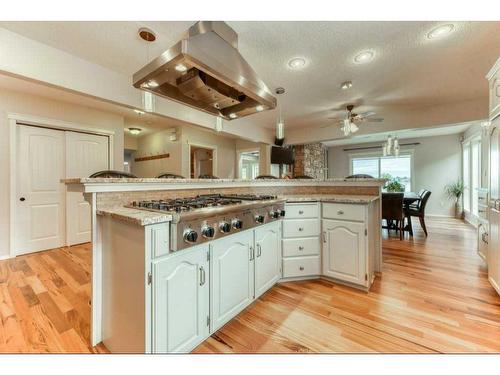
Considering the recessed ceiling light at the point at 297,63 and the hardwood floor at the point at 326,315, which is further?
the recessed ceiling light at the point at 297,63

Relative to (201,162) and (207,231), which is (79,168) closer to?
(201,162)

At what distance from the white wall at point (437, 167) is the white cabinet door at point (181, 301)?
7.50 meters

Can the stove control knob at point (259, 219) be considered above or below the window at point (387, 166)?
below

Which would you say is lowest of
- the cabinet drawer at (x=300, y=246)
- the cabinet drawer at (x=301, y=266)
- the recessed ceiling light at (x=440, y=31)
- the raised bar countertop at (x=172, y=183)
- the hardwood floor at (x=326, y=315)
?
the hardwood floor at (x=326, y=315)

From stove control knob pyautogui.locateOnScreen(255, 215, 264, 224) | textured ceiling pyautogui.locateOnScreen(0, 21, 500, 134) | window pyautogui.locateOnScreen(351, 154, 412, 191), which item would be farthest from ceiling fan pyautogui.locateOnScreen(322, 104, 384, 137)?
window pyautogui.locateOnScreen(351, 154, 412, 191)

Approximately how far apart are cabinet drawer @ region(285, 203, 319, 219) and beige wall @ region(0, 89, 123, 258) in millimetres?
3873

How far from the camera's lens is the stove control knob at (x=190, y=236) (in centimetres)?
115

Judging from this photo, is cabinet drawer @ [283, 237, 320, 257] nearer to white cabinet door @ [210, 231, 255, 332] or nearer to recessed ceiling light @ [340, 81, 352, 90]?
white cabinet door @ [210, 231, 255, 332]

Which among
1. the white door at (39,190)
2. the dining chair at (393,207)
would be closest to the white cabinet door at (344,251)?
the dining chair at (393,207)

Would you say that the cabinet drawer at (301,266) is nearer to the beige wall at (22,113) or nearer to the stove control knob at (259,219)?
the stove control knob at (259,219)

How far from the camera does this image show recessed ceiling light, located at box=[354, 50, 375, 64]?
2.18 metres

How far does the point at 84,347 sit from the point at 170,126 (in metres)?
4.61

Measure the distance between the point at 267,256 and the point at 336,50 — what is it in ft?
7.09

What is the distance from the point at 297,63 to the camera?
2.41 m
